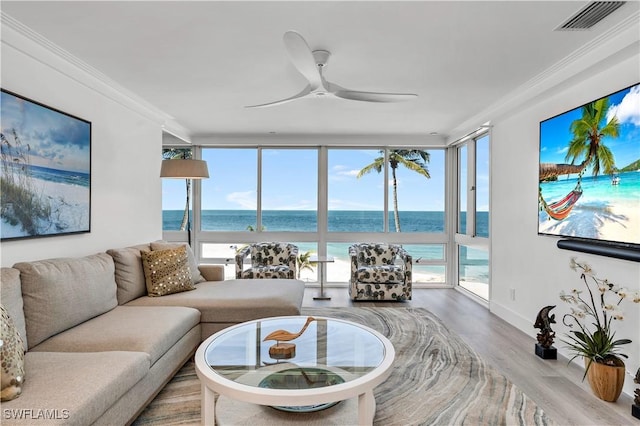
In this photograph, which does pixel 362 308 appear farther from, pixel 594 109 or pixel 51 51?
pixel 51 51

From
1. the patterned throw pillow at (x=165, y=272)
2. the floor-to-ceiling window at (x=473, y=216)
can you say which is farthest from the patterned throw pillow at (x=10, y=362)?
the floor-to-ceiling window at (x=473, y=216)

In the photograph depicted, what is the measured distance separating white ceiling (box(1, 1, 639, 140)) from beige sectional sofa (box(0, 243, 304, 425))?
1.61 metres

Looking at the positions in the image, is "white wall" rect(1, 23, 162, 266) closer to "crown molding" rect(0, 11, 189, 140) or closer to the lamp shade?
"crown molding" rect(0, 11, 189, 140)

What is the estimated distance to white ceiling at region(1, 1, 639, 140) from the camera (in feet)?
7.04

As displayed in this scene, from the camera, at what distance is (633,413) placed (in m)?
2.22

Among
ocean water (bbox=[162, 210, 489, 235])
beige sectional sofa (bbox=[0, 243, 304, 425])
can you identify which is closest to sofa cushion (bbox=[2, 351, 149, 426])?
beige sectional sofa (bbox=[0, 243, 304, 425])

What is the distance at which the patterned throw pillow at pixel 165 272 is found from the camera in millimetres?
3309

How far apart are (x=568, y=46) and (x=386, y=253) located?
354cm

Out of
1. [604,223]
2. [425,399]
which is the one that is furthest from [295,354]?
[604,223]

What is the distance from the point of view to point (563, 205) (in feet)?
10.1

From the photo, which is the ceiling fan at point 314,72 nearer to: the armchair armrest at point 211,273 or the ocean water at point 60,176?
the ocean water at point 60,176

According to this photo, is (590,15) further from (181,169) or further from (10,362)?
(181,169)

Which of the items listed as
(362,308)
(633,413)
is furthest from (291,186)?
(633,413)

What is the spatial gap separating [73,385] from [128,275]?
65.6 inches
